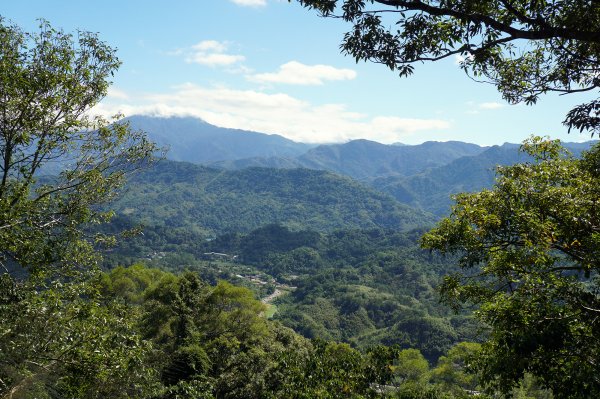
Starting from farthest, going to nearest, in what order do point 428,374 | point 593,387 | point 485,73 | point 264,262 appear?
point 264,262
point 428,374
point 485,73
point 593,387

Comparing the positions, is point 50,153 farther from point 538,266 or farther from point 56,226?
point 538,266

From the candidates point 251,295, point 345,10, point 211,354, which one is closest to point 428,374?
point 251,295

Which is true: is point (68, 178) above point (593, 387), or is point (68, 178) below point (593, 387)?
above

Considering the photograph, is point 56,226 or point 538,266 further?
point 56,226

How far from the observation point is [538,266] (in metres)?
7.47

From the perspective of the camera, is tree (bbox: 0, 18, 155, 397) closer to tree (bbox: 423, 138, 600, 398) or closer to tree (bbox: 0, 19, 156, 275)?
tree (bbox: 0, 19, 156, 275)

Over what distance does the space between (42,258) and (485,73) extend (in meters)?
10.7

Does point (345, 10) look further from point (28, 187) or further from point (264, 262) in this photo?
point (264, 262)

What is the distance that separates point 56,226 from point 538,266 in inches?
431

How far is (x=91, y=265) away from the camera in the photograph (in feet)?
34.1

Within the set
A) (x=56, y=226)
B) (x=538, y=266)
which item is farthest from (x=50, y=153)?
(x=538, y=266)

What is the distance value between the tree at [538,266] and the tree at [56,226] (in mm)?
7761

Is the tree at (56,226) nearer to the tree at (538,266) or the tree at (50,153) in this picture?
the tree at (50,153)

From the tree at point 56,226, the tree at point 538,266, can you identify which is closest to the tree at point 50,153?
the tree at point 56,226
